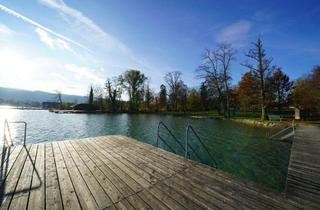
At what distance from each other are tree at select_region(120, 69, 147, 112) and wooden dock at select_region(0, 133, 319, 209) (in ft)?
133

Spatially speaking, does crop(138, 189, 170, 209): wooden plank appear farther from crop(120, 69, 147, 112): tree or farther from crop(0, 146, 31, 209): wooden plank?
crop(120, 69, 147, 112): tree

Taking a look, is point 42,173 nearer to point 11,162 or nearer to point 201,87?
point 11,162

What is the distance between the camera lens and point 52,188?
2990mm

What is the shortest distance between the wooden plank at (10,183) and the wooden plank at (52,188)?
1.66 feet

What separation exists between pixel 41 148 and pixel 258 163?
8632mm

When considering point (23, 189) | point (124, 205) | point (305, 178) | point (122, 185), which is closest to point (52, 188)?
point (23, 189)

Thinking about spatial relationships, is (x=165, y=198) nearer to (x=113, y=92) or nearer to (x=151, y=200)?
(x=151, y=200)

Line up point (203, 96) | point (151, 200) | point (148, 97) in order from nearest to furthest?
point (151, 200) → point (203, 96) → point (148, 97)

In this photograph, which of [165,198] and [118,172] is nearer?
[165,198]

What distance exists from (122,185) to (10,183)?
84.5 inches

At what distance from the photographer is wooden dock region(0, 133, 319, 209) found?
2553mm

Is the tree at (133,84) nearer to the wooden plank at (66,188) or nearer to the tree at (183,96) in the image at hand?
the tree at (183,96)

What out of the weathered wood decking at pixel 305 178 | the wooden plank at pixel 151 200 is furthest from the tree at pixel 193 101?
the wooden plank at pixel 151 200

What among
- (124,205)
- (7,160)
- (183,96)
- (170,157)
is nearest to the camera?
(124,205)
